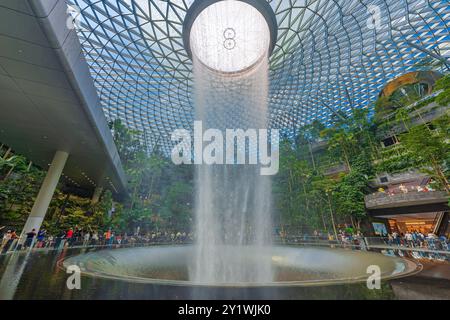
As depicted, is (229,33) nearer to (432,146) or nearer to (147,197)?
(432,146)

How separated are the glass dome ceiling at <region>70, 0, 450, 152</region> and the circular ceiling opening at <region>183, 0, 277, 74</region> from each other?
1.63 m

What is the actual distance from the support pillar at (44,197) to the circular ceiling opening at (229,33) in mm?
17145

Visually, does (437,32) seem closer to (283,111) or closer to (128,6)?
(283,111)

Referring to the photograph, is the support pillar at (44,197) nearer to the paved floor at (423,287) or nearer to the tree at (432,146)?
the paved floor at (423,287)

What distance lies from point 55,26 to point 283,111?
40.1 meters

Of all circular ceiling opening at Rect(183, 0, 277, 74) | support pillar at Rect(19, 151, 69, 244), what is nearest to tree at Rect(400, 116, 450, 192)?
circular ceiling opening at Rect(183, 0, 277, 74)

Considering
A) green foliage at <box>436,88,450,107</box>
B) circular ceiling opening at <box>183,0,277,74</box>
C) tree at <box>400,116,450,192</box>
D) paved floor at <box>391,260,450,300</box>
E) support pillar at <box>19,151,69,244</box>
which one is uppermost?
circular ceiling opening at <box>183,0,277,74</box>

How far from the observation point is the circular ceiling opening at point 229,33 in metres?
17.9

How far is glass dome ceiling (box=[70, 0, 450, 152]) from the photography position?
19.0 m
